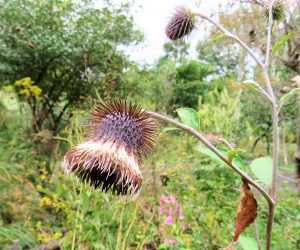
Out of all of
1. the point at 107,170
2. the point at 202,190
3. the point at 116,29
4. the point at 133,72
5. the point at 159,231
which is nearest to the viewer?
the point at 107,170

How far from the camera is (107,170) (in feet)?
2.80

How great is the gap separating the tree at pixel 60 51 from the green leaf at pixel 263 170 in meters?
3.80

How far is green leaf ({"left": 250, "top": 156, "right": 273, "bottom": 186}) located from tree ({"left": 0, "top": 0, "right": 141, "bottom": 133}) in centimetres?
380

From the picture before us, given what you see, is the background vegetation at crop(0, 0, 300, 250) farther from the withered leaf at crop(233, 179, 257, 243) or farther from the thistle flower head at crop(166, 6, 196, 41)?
the withered leaf at crop(233, 179, 257, 243)

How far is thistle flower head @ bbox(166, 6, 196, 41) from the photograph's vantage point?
1.46 meters

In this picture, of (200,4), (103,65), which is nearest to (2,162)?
(103,65)

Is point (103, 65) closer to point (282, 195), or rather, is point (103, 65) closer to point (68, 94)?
point (68, 94)

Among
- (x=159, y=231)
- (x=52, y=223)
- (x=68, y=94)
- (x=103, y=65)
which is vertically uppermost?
(x=103, y=65)

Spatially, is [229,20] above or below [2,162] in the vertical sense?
above

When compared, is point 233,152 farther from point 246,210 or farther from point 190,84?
point 190,84

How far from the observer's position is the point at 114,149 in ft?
2.91

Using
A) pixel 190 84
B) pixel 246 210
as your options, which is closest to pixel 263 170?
pixel 246 210

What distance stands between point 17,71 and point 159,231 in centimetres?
412

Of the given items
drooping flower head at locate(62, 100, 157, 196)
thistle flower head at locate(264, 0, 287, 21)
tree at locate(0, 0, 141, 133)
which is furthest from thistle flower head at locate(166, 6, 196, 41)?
tree at locate(0, 0, 141, 133)
